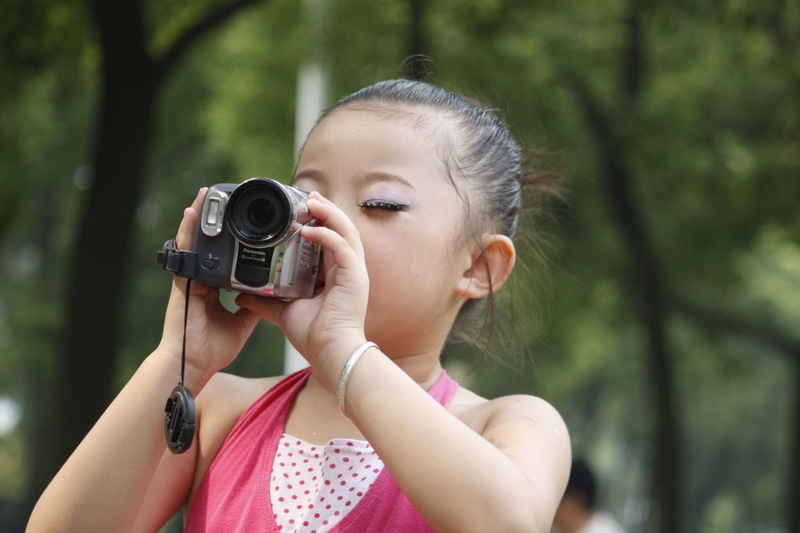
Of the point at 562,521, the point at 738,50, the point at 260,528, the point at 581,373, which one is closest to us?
the point at 260,528

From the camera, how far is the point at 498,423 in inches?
71.7

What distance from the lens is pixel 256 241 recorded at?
5.51ft

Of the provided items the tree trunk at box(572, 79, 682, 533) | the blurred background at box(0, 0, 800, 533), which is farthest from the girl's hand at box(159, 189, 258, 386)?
the tree trunk at box(572, 79, 682, 533)

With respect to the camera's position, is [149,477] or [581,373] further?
[581,373]

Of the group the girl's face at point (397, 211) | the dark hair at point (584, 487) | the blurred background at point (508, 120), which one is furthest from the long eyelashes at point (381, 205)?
the dark hair at point (584, 487)

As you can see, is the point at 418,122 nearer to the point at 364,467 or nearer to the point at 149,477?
the point at 364,467

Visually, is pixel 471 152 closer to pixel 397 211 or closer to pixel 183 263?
pixel 397 211

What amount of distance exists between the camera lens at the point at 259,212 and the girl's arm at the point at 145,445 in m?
0.13

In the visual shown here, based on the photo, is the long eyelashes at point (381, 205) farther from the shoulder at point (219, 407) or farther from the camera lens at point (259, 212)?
the shoulder at point (219, 407)

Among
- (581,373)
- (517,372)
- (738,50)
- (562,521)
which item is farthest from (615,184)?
(581,373)

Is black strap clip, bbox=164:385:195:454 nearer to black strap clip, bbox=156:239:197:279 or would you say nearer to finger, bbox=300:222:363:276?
black strap clip, bbox=156:239:197:279

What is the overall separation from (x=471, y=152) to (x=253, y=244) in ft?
1.91

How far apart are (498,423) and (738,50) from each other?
29.7ft

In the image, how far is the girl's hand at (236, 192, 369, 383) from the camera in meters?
1.69
